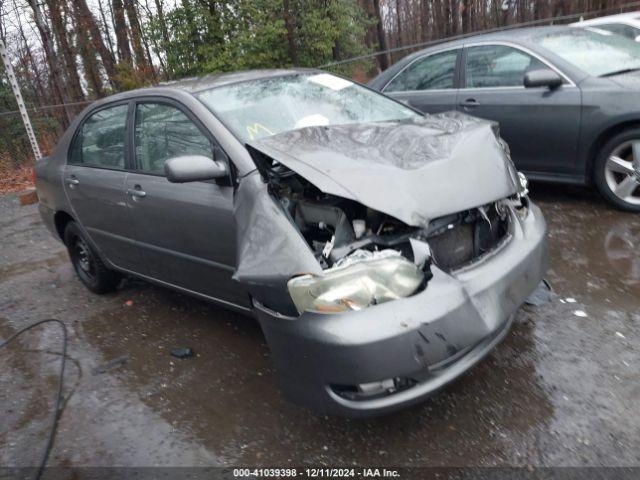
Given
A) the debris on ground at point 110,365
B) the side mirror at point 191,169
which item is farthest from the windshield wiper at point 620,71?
the debris on ground at point 110,365

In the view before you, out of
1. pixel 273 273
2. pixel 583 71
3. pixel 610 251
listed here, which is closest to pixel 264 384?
pixel 273 273

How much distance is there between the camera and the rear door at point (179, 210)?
2.95m

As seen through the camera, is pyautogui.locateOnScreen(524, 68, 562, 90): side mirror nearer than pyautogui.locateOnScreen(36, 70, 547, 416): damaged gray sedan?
No

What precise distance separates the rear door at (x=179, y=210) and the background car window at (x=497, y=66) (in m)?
3.34

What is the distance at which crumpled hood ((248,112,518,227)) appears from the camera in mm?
2241

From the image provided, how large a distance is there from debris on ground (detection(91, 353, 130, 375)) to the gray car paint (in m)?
3.85

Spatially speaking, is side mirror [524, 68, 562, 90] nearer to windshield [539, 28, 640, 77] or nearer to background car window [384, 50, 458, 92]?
windshield [539, 28, 640, 77]

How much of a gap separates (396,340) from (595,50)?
4244mm

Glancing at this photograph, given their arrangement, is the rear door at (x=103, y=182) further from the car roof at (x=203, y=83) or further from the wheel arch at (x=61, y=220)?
the wheel arch at (x=61, y=220)

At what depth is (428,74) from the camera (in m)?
5.76

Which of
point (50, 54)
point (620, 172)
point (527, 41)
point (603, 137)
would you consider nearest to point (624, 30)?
point (527, 41)

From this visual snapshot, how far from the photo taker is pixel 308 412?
8.77ft

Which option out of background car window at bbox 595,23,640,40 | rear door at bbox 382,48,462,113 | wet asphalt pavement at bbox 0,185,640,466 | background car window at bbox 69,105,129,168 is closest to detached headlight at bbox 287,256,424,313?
wet asphalt pavement at bbox 0,185,640,466

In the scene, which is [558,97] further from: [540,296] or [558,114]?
[540,296]
